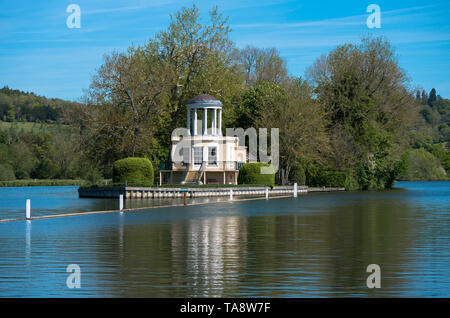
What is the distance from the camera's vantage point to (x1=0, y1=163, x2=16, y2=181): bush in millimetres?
112625

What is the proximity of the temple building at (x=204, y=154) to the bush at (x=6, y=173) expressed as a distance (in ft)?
172

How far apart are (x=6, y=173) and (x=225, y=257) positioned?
103538 mm

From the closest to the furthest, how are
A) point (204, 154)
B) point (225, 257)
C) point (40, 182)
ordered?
point (225, 257) < point (204, 154) < point (40, 182)

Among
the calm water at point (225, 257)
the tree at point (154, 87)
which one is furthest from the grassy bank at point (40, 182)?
the calm water at point (225, 257)

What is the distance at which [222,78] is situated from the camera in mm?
76500

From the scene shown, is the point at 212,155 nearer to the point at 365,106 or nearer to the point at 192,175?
the point at 192,175

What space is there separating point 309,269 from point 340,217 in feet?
60.9

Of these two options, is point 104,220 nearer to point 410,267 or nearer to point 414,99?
point 410,267

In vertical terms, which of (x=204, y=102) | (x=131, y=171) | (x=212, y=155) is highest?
(x=204, y=102)

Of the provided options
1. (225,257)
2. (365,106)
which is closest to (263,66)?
(365,106)

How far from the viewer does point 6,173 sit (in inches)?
4454

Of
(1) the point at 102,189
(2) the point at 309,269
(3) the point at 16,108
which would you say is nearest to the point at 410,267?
(2) the point at 309,269

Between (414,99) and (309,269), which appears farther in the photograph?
(414,99)
